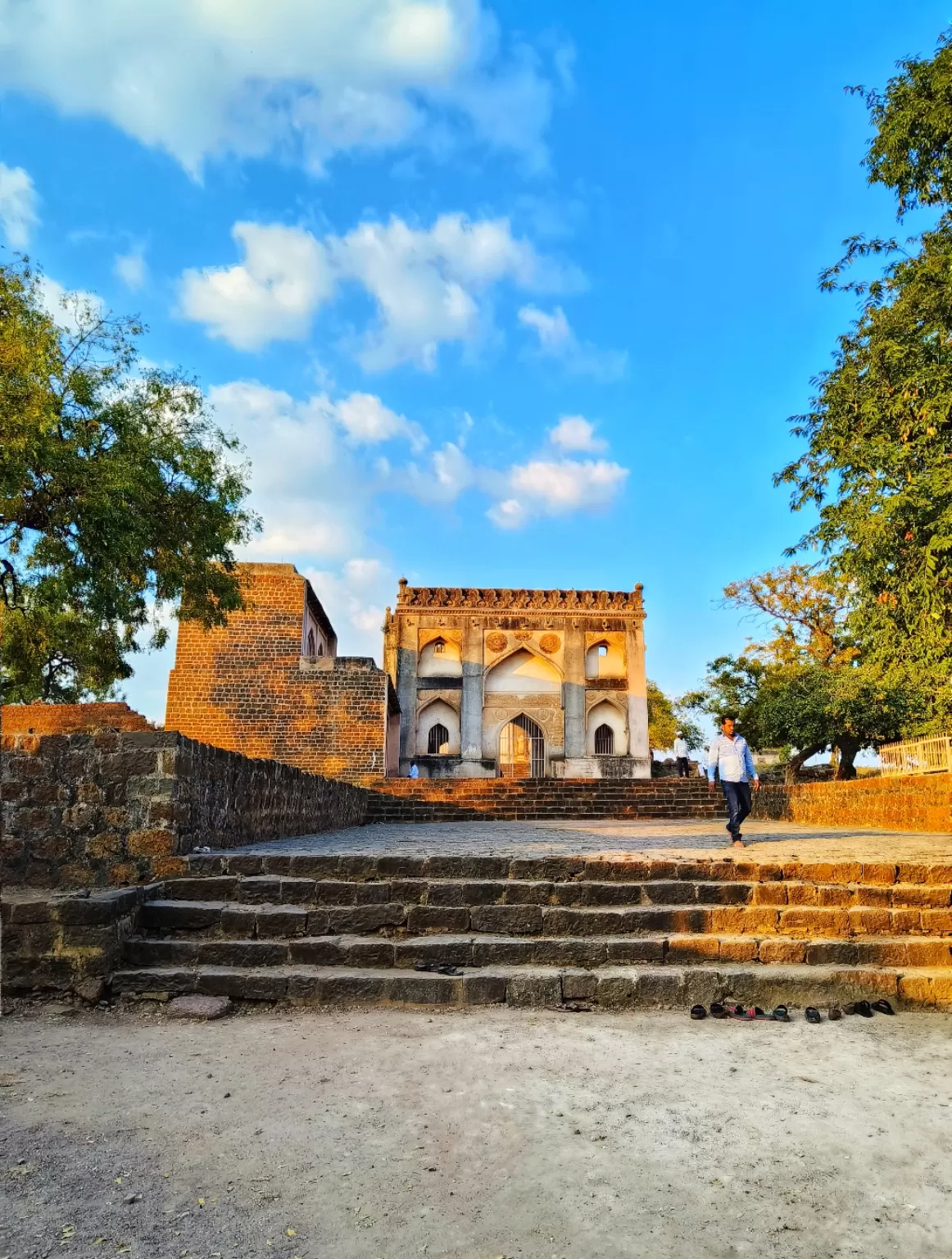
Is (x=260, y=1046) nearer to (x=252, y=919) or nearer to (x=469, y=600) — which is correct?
(x=252, y=919)

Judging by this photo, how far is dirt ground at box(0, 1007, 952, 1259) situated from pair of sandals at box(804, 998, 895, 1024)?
0.41 feet

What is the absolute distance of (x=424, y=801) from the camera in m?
17.2

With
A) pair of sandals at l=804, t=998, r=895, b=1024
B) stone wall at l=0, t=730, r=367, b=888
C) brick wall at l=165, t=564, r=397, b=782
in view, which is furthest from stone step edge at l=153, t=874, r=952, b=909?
brick wall at l=165, t=564, r=397, b=782

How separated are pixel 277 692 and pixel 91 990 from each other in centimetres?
1755

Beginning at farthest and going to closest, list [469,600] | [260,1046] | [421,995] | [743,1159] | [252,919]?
[469,600], [252,919], [421,995], [260,1046], [743,1159]

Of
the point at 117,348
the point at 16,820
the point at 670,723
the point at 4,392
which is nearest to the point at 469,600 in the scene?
the point at 670,723

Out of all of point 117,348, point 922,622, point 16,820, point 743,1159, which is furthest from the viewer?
point 117,348

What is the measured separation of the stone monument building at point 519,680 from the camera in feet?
100

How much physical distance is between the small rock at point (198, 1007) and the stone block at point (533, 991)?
1500 millimetres

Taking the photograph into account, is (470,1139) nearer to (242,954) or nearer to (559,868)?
(242,954)

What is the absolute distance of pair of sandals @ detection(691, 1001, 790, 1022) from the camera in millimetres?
4219

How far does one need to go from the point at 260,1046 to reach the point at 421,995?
0.97 m

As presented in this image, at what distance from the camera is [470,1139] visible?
109 inches

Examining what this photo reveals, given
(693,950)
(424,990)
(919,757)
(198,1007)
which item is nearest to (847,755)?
(919,757)
